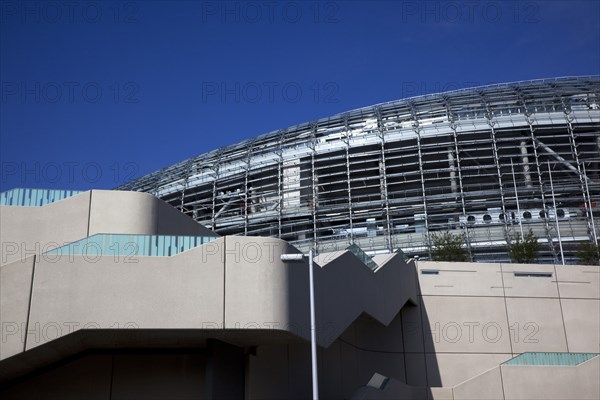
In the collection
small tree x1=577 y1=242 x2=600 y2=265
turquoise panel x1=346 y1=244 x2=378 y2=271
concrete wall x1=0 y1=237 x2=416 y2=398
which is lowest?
concrete wall x1=0 y1=237 x2=416 y2=398

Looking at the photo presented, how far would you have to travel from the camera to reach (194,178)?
44781 mm

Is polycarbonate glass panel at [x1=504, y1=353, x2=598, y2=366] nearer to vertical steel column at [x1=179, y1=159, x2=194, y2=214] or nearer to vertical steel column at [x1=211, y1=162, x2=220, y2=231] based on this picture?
vertical steel column at [x1=211, y1=162, x2=220, y2=231]

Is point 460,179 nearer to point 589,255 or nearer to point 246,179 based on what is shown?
point 589,255

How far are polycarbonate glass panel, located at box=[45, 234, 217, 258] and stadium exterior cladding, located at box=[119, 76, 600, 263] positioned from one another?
21161mm

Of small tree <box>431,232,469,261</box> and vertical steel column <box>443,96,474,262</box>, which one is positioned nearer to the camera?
small tree <box>431,232,469,261</box>

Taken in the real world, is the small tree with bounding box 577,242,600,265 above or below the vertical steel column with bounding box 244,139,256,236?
below

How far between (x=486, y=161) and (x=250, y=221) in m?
14.5

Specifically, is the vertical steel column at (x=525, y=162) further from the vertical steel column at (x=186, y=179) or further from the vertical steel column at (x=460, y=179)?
the vertical steel column at (x=186, y=179)

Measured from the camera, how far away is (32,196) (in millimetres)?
19875

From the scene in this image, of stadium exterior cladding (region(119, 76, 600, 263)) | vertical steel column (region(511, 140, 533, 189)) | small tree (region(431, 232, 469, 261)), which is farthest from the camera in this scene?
vertical steel column (region(511, 140, 533, 189))

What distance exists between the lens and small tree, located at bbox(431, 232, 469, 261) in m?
33.7

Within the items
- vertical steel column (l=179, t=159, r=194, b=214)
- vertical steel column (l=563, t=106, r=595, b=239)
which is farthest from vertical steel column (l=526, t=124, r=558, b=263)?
vertical steel column (l=179, t=159, r=194, b=214)

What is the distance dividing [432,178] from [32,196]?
2465 centimetres

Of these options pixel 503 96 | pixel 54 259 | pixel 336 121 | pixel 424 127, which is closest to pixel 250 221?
pixel 336 121
